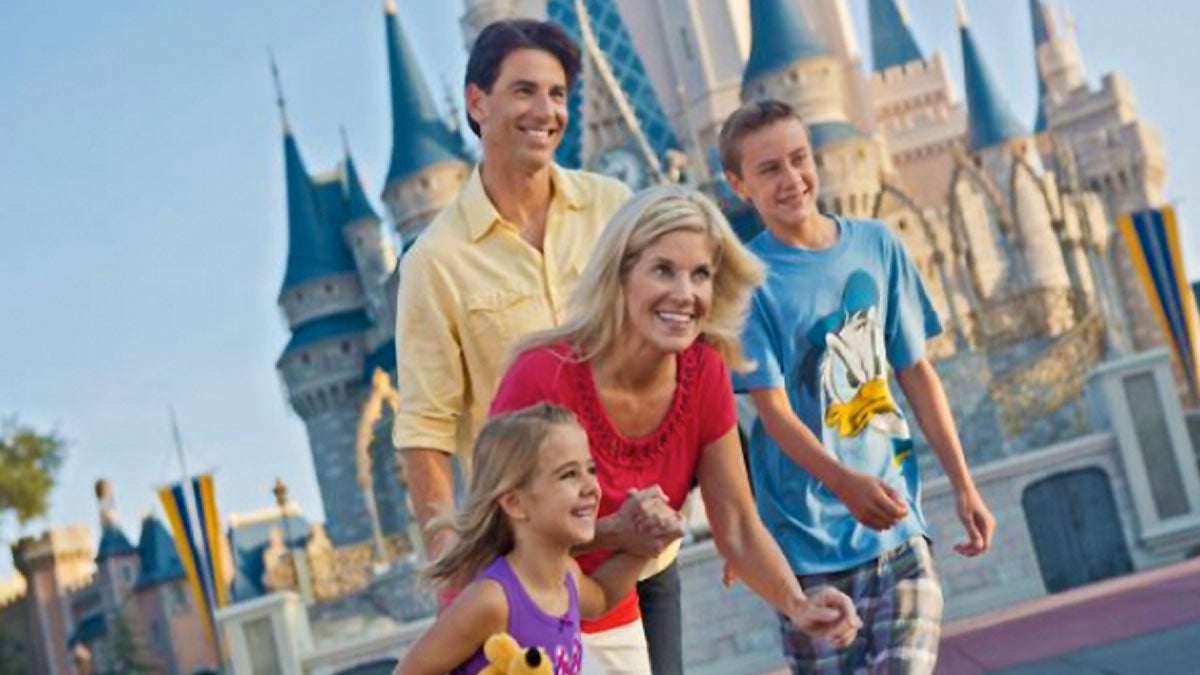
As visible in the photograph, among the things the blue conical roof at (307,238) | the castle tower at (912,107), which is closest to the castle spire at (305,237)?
the blue conical roof at (307,238)

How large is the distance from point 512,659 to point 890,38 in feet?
187

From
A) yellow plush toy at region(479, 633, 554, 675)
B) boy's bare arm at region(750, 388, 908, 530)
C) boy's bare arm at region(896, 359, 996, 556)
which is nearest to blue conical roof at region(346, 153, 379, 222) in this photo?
boy's bare arm at region(896, 359, 996, 556)

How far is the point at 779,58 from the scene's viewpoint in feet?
136

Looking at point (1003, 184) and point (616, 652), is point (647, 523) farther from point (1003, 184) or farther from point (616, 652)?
point (1003, 184)

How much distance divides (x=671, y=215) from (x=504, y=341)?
0.55 meters

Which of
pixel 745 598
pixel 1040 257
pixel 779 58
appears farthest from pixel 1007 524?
pixel 1040 257

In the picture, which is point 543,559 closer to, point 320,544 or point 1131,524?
point 1131,524

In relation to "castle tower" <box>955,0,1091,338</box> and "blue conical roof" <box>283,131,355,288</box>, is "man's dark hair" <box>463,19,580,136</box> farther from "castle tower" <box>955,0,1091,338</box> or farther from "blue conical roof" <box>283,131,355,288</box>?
"blue conical roof" <box>283,131,355,288</box>

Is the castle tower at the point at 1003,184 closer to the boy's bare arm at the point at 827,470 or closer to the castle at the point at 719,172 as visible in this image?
the castle at the point at 719,172

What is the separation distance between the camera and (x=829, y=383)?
380cm

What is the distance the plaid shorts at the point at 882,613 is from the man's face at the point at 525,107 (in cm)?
98

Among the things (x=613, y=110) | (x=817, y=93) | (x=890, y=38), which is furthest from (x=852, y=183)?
(x=890, y=38)

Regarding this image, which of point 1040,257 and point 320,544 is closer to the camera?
point 320,544

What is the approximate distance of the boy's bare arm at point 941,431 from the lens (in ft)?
12.6
